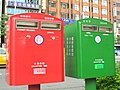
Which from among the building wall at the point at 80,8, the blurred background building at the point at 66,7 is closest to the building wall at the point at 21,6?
the blurred background building at the point at 66,7

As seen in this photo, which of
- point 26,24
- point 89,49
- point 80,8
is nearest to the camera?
point 26,24

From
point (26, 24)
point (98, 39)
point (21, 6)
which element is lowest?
point (98, 39)

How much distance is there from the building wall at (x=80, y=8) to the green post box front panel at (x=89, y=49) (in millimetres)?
43474

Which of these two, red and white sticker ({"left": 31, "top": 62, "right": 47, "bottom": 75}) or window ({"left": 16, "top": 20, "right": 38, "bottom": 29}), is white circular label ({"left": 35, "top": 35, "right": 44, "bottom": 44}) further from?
red and white sticker ({"left": 31, "top": 62, "right": 47, "bottom": 75})

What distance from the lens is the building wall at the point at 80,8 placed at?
159 ft

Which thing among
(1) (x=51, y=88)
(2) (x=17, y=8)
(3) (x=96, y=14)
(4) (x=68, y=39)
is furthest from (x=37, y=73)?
(3) (x=96, y=14)

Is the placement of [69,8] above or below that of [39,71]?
above

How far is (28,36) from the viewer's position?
3.57m

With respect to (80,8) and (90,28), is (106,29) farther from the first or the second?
(80,8)

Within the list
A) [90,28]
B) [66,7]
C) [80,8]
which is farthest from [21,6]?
[90,28]

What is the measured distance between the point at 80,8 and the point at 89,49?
49669 millimetres

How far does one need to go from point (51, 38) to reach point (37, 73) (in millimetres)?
518

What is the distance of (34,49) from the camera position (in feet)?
11.9

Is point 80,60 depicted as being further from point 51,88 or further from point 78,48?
point 51,88
